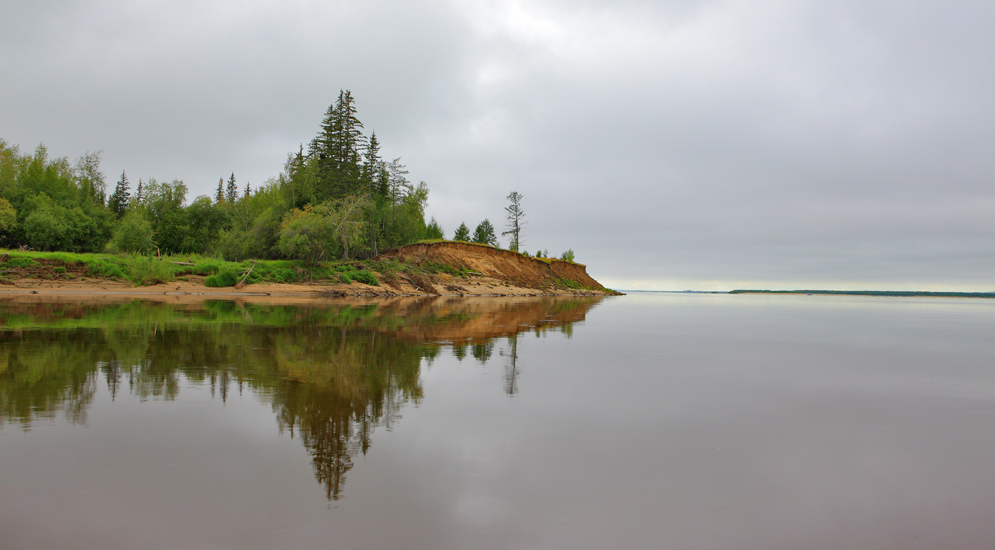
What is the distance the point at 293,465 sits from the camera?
10.6 ft

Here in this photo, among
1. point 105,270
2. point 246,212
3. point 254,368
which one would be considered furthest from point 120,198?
point 254,368

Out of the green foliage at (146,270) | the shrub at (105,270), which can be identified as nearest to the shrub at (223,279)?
the green foliage at (146,270)

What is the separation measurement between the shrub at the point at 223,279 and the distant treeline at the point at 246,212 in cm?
462

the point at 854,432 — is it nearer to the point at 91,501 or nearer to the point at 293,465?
the point at 293,465

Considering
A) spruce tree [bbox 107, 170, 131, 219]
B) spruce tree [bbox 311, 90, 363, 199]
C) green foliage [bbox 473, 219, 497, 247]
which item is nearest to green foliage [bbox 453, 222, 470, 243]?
green foliage [bbox 473, 219, 497, 247]

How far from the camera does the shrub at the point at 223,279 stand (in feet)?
100

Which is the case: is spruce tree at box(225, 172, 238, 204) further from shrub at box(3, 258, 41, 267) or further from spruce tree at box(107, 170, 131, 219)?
shrub at box(3, 258, 41, 267)

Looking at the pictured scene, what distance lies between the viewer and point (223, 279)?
31.0 meters

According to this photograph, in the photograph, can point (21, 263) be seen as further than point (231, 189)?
No

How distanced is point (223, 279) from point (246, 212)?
25504 millimetres

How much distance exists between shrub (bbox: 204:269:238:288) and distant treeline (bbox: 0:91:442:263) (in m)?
4.62

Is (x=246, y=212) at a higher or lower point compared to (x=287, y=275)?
higher

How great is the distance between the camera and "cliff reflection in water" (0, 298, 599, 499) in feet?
13.7

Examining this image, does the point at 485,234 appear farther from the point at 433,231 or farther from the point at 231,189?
the point at 231,189
